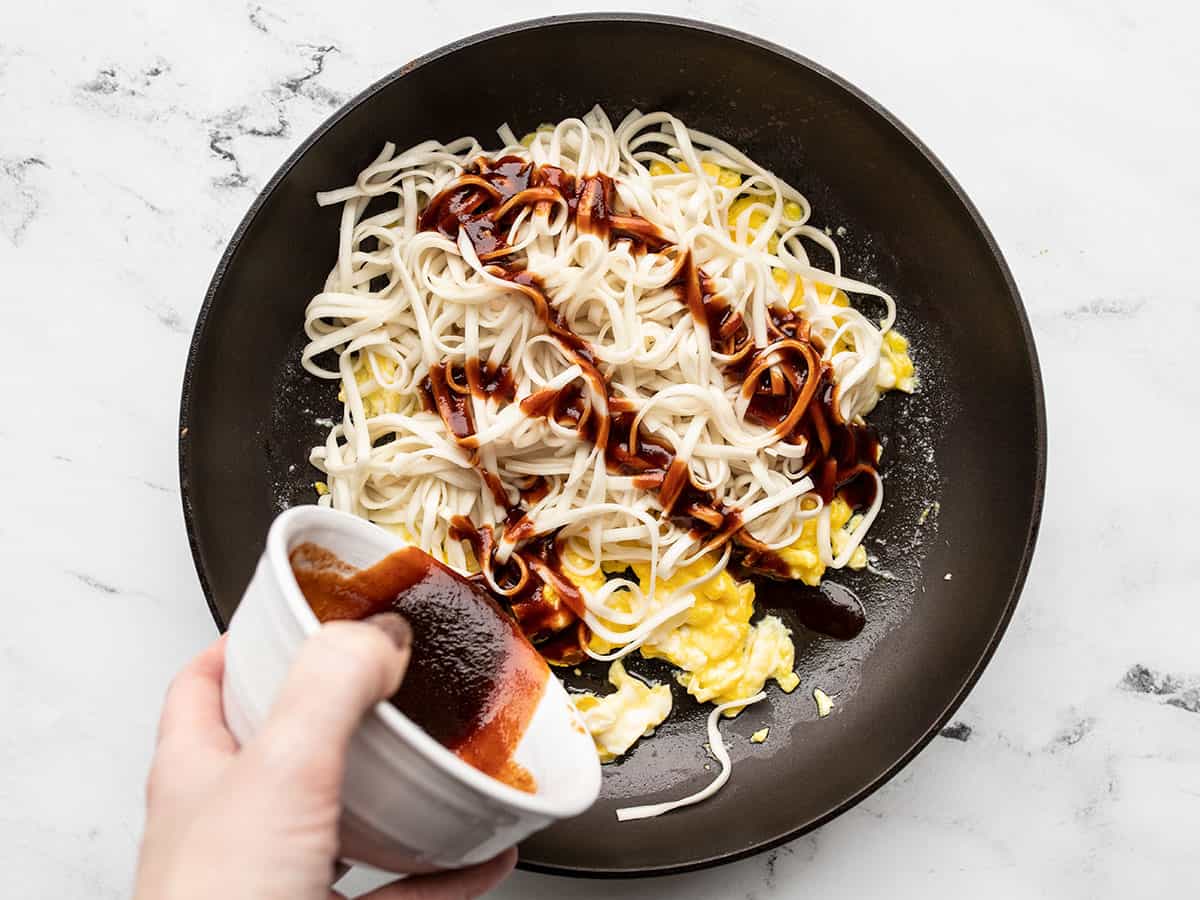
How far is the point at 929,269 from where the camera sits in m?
3.02

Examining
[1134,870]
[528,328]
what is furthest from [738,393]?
[1134,870]

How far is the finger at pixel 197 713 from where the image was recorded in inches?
74.2

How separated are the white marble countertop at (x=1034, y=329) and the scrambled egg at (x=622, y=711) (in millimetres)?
435

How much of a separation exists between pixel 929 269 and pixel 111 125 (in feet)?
7.83

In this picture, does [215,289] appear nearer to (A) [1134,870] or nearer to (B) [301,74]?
(B) [301,74]

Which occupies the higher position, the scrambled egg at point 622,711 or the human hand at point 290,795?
the human hand at point 290,795

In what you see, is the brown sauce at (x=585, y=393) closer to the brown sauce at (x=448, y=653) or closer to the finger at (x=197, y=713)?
the brown sauce at (x=448, y=653)

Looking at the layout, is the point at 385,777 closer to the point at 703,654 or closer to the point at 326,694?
the point at 326,694

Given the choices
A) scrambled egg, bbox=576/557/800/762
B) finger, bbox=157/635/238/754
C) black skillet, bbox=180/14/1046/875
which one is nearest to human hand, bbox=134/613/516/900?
finger, bbox=157/635/238/754

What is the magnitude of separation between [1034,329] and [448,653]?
6.63 feet

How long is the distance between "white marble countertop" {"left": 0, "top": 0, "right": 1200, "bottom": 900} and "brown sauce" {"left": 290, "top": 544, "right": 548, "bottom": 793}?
3.11 feet

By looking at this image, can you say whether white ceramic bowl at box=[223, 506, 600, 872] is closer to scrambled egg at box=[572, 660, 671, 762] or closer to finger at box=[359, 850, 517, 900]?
finger at box=[359, 850, 517, 900]

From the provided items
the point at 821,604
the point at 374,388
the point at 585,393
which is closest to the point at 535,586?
the point at 585,393

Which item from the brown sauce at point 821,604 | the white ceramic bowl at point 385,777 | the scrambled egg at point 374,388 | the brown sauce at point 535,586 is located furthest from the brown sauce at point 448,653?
the brown sauce at point 821,604
